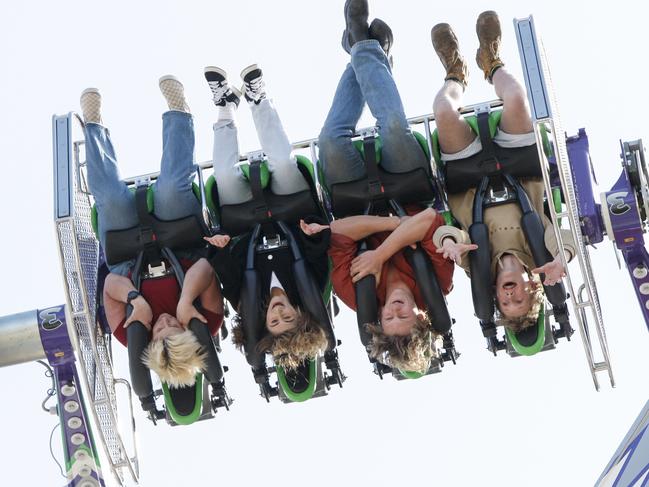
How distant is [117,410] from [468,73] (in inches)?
137

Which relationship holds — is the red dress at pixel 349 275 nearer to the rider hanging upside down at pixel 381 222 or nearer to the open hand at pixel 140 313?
the rider hanging upside down at pixel 381 222

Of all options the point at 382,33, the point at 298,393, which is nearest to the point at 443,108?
the point at 382,33

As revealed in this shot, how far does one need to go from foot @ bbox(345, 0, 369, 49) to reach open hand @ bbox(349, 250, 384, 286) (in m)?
1.64

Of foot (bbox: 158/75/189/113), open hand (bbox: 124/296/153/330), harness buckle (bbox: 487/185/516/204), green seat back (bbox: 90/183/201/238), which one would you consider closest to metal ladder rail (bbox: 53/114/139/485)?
green seat back (bbox: 90/183/201/238)

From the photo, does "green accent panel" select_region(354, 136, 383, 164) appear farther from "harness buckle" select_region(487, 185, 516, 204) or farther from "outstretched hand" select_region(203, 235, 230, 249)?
"outstretched hand" select_region(203, 235, 230, 249)

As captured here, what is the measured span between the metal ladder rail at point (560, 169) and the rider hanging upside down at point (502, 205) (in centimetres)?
18

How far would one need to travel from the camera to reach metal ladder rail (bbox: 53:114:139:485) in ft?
41.3

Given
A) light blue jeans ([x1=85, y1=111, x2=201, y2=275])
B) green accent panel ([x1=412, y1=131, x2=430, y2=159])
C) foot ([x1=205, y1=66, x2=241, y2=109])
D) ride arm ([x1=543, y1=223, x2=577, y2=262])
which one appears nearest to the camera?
ride arm ([x1=543, y1=223, x2=577, y2=262])

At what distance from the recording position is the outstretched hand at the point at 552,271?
12023 mm

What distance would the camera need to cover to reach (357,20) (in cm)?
1314

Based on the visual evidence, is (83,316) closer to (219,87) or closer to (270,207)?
(270,207)

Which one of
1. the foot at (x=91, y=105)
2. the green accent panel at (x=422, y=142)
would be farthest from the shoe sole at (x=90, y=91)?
the green accent panel at (x=422, y=142)

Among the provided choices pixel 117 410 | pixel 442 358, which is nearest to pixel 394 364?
pixel 442 358

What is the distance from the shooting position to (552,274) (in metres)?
12.0
